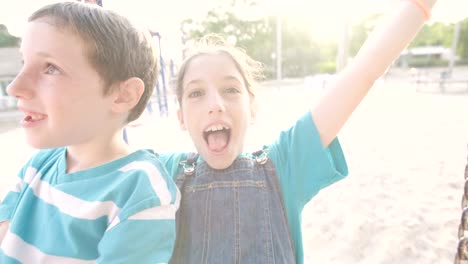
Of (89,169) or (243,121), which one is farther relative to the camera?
(243,121)

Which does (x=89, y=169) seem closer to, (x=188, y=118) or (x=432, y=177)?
(x=188, y=118)

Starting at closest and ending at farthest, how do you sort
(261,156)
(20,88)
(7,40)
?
1. (20,88)
2. (261,156)
3. (7,40)

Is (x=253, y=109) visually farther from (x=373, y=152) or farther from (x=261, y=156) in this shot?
(x=373, y=152)

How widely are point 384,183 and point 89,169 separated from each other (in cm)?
330

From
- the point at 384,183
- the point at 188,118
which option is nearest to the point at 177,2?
the point at 384,183

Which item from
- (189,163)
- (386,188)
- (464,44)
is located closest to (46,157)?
(189,163)

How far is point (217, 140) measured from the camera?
3.56ft

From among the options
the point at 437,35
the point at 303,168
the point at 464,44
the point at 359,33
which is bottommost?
the point at 464,44

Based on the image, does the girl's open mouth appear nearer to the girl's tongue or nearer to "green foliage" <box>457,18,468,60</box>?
the girl's tongue

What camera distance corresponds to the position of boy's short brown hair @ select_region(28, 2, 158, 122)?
2.50 ft

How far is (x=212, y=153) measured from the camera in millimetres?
1056

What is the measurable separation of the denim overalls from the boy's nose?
479 mm

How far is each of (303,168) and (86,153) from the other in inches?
23.9

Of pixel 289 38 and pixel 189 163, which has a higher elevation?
pixel 189 163
